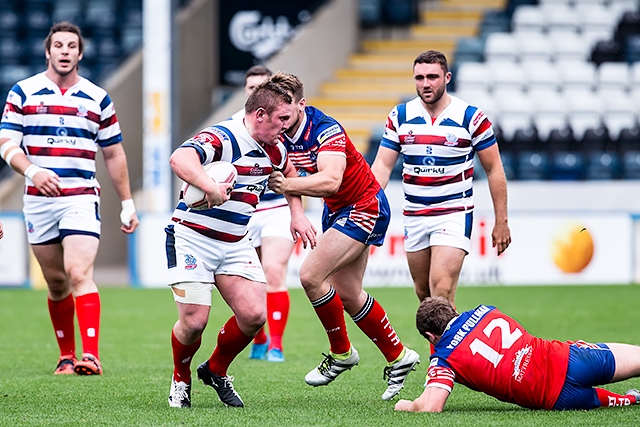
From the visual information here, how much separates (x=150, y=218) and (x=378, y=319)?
358 inches

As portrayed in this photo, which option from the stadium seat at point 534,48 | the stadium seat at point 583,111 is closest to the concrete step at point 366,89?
the stadium seat at point 534,48

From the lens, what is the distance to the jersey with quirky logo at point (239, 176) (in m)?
5.61

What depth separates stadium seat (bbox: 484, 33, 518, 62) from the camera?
19484 millimetres

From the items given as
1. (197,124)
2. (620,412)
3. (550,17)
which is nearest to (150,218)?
(197,124)

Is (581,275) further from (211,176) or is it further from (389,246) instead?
(211,176)

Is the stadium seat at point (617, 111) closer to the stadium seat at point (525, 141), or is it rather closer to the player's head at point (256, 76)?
the stadium seat at point (525, 141)

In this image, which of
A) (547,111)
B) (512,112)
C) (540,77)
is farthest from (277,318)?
(540,77)

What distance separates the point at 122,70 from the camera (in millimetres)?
19547

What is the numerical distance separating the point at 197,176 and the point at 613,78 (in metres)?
14.7

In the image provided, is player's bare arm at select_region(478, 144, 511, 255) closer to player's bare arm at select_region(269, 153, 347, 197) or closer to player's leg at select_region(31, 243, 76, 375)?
player's bare arm at select_region(269, 153, 347, 197)

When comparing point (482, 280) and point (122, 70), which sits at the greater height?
point (122, 70)

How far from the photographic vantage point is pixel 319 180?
5996 millimetres

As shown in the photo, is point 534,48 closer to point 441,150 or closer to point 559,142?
point 559,142

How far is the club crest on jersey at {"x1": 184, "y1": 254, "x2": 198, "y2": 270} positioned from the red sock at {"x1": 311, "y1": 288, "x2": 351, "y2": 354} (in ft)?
3.06
